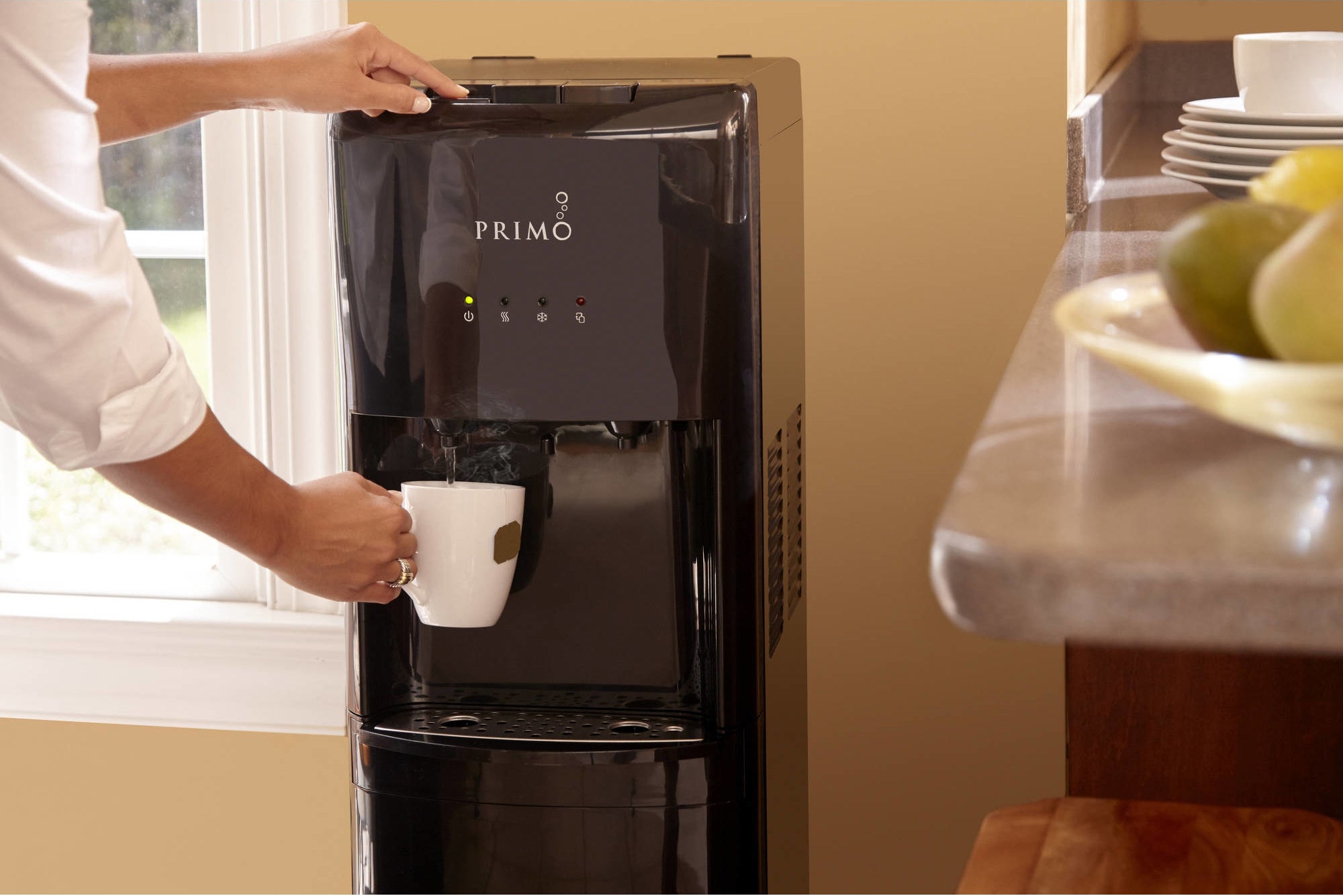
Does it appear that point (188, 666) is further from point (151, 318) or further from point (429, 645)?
point (151, 318)

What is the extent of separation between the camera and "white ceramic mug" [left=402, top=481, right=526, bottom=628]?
3.41 feet

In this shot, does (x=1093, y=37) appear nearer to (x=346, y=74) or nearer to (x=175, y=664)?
(x=346, y=74)

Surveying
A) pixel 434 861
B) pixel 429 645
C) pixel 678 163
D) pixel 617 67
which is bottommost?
pixel 434 861

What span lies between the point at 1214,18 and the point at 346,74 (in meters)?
1.34

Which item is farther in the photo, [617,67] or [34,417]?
[617,67]

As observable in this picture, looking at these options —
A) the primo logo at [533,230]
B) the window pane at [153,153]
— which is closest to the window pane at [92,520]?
the window pane at [153,153]

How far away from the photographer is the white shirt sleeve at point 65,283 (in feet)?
2.99

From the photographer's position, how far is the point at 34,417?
974 mm

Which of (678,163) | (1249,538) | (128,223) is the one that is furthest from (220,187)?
(1249,538)

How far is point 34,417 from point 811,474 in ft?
2.52

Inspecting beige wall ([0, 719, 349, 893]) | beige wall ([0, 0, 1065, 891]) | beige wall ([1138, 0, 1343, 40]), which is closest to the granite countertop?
beige wall ([0, 0, 1065, 891])

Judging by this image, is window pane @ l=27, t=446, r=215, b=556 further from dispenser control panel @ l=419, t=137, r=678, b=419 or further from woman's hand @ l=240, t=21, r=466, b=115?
dispenser control panel @ l=419, t=137, r=678, b=419

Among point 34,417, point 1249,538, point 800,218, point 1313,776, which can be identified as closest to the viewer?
point 1249,538

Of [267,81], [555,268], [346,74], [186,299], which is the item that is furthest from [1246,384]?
[186,299]
